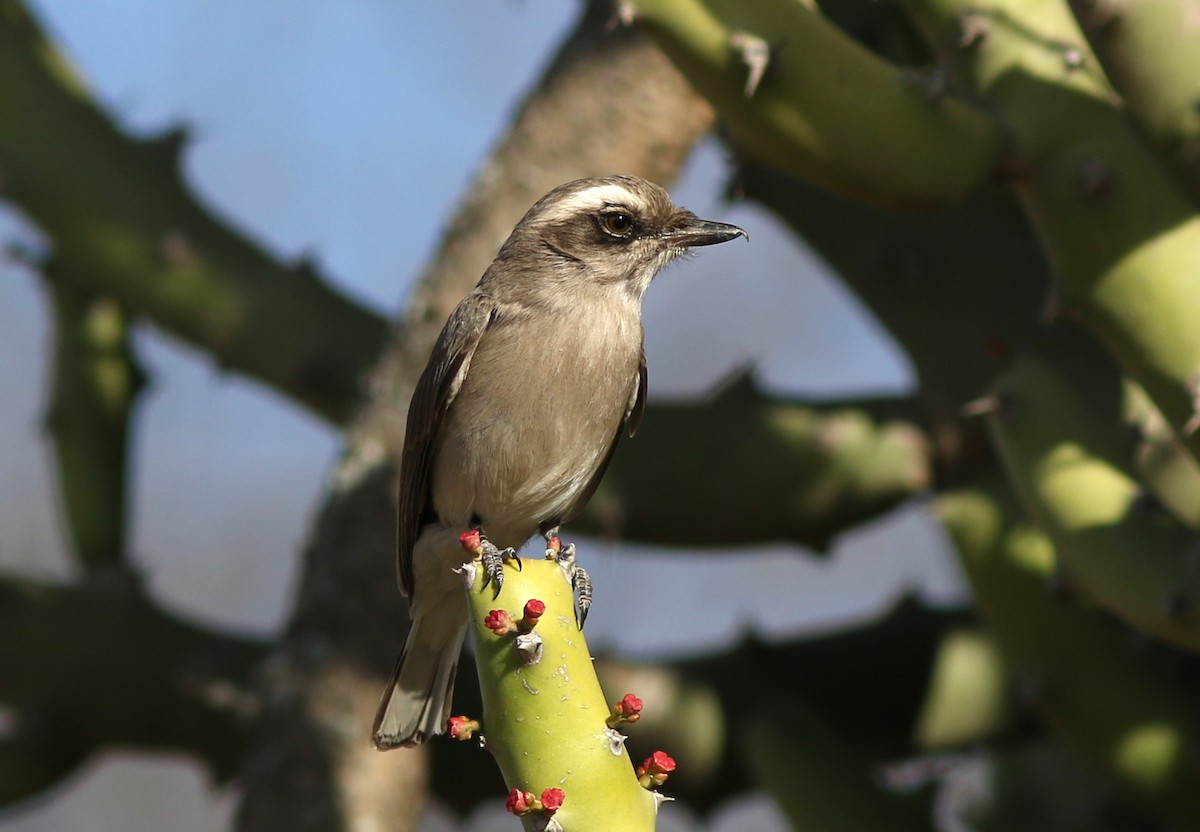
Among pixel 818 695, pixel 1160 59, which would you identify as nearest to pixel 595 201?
pixel 1160 59

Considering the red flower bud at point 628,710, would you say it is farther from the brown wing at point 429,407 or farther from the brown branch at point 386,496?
the brown branch at point 386,496

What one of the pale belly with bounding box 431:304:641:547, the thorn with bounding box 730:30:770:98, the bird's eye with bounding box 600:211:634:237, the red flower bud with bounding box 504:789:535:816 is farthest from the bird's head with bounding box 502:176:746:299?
the red flower bud with bounding box 504:789:535:816

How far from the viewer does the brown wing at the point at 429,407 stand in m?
3.49

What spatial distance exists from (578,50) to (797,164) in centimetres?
247

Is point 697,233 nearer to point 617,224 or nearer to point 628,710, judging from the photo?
point 617,224

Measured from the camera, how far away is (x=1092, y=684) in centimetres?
403

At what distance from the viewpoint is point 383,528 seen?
200 inches

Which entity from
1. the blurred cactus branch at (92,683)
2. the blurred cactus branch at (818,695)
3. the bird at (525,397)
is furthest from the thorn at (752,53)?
the blurred cactus branch at (92,683)

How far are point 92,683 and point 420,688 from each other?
2.57 m

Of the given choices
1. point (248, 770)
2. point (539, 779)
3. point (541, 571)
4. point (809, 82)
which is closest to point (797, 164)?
point (809, 82)

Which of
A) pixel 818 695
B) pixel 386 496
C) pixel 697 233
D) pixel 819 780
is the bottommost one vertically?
pixel 386 496

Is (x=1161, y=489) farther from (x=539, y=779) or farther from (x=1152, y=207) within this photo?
(x=539, y=779)

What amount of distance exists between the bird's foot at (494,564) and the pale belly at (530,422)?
78 cm

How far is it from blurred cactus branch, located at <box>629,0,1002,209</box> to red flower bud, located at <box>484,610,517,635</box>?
54.1 inches
